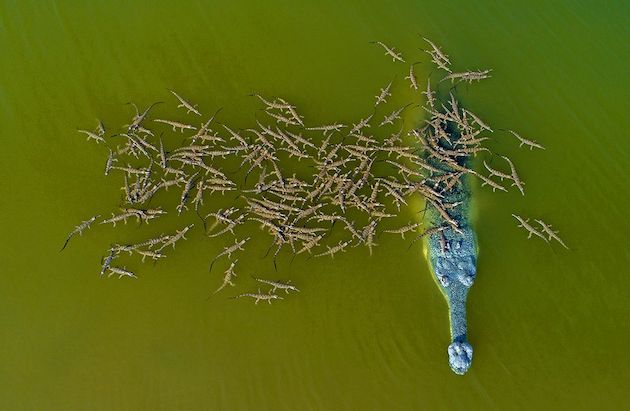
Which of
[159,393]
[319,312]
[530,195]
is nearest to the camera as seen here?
[159,393]

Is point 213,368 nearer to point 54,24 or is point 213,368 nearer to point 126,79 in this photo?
point 126,79

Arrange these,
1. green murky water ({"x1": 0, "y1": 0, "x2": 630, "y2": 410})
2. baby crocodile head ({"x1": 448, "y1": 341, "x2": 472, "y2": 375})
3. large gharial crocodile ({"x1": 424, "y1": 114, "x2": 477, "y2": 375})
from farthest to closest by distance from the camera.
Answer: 1. large gharial crocodile ({"x1": 424, "y1": 114, "x2": 477, "y2": 375})
2. baby crocodile head ({"x1": 448, "y1": 341, "x2": 472, "y2": 375})
3. green murky water ({"x1": 0, "y1": 0, "x2": 630, "y2": 410})

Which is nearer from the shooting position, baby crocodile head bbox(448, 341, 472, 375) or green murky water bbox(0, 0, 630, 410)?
green murky water bbox(0, 0, 630, 410)

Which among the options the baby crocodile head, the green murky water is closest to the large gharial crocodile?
the baby crocodile head

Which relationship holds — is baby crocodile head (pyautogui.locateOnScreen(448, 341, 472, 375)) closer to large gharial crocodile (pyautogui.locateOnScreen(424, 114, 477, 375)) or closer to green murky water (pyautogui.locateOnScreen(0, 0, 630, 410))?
large gharial crocodile (pyautogui.locateOnScreen(424, 114, 477, 375))

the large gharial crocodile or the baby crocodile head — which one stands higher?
the large gharial crocodile

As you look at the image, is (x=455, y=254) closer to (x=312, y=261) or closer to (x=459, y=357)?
(x=459, y=357)

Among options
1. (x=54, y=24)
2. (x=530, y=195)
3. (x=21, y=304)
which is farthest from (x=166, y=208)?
(x=530, y=195)

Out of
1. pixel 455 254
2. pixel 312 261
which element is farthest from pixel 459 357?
pixel 312 261
